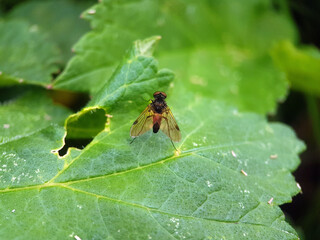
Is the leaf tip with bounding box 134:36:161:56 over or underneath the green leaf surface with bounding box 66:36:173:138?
over

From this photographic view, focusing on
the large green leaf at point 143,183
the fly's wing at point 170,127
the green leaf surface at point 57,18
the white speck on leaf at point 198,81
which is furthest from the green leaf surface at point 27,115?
the white speck on leaf at point 198,81

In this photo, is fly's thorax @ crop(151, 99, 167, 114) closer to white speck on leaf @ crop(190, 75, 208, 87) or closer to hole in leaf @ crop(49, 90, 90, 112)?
white speck on leaf @ crop(190, 75, 208, 87)

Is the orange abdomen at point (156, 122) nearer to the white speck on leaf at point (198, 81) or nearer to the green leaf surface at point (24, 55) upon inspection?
the green leaf surface at point (24, 55)

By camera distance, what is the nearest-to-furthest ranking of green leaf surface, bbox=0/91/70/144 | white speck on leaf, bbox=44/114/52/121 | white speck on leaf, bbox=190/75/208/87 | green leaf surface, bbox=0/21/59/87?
green leaf surface, bbox=0/91/70/144
white speck on leaf, bbox=44/114/52/121
green leaf surface, bbox=0/21/59/87
white speck on leaf, bbox=190/75/208/87

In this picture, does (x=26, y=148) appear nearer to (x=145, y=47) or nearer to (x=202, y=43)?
(x=145, y=47)

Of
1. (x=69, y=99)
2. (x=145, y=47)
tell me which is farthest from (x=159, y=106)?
(x=69, y=99)

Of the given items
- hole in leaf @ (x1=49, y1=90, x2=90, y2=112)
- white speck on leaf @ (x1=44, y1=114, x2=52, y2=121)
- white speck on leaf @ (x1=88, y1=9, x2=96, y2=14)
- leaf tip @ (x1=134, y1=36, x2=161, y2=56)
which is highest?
leaf tip @ (x1=134, y1=36, x2=161, y2=56)

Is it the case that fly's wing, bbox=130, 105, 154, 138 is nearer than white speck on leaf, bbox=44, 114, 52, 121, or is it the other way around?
fly's wing, bbox=130, 105, 154, 138

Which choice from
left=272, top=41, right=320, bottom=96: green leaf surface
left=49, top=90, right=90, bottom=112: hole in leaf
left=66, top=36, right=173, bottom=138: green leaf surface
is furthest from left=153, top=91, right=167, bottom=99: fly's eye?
left=272, top=41, right=320, bottom=96: green leaf surface
